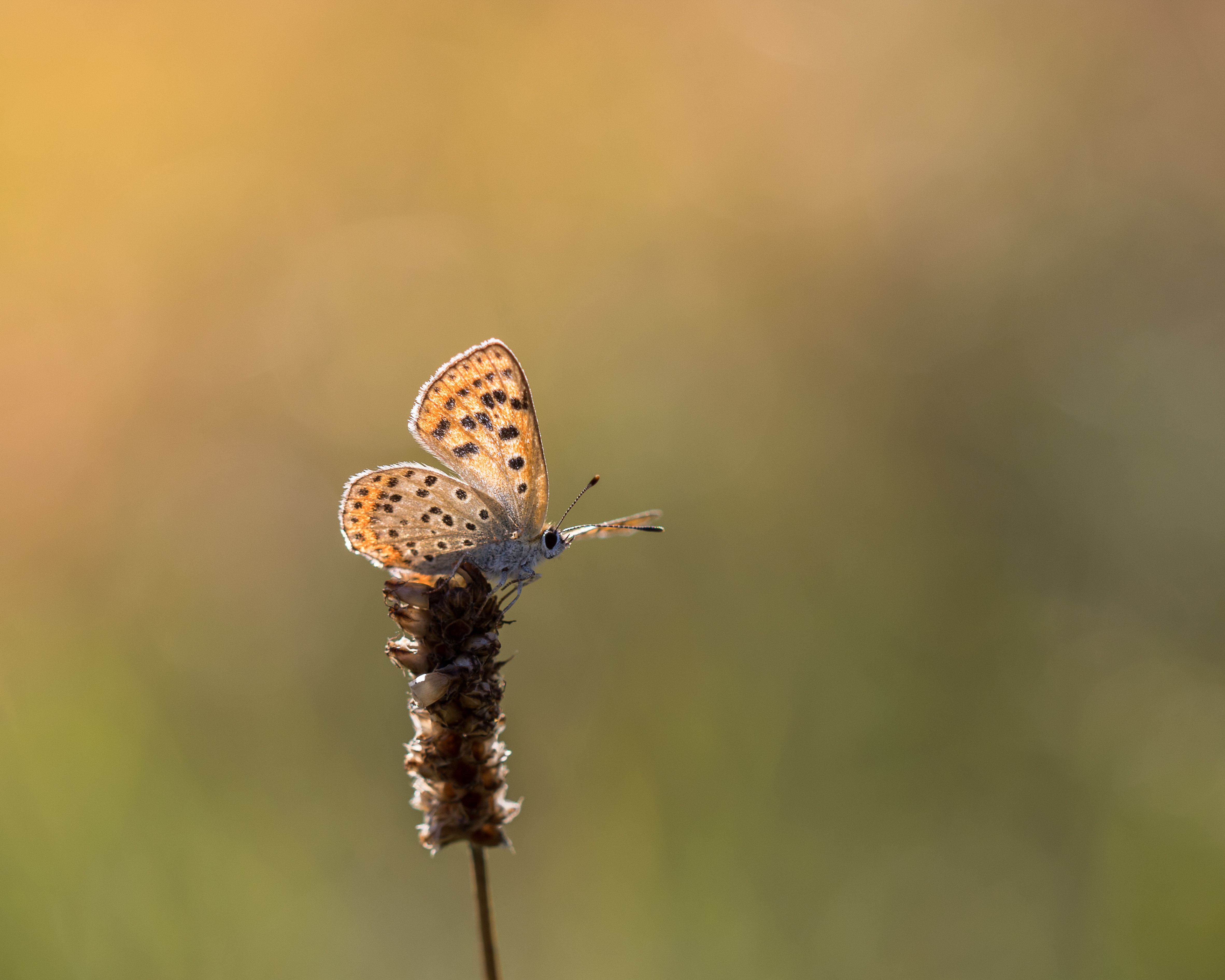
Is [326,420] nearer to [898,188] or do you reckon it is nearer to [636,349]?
[636,349]

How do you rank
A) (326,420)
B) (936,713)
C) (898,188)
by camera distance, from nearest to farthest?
(936,713), (326,420), (898,188)

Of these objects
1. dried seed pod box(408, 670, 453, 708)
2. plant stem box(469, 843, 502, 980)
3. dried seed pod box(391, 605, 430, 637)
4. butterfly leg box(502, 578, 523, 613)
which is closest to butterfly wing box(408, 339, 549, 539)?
butterfly leg box(502, 578, 523, 613)

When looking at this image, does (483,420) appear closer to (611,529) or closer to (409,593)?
(611,529)

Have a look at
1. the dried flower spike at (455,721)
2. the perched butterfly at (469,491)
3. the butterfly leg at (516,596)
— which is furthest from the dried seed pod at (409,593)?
the perched butterfly at (469,491)

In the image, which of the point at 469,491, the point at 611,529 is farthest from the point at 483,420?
the point at 611,529

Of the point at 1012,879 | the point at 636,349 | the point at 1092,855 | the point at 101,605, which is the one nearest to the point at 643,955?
the point at 1012,879

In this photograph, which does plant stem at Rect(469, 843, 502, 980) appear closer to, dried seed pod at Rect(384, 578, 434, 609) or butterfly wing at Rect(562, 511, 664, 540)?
dried seed pod at Rect(384, 578, 434, 609)

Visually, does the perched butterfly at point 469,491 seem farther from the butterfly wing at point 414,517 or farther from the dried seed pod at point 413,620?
the dried seed pod at point 413,620
